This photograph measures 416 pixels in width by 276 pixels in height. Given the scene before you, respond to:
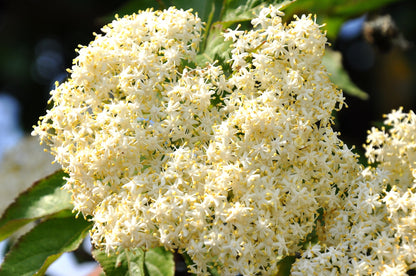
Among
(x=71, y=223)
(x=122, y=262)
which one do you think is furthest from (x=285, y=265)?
(x=71, y=223)

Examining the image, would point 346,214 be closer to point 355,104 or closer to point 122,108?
point 122,108

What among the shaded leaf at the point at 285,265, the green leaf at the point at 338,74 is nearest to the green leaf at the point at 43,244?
the shaded leaf at the point at 285,265

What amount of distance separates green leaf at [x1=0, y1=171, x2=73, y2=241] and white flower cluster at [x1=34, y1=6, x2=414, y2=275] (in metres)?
0.41

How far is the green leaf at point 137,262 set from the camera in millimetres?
1825

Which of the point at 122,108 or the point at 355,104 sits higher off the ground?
the point at 122,108

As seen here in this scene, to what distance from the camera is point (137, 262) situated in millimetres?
1844

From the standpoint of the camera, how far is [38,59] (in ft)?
16.7

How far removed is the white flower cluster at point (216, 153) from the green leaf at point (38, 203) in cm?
41

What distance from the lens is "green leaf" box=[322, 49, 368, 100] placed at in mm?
2614

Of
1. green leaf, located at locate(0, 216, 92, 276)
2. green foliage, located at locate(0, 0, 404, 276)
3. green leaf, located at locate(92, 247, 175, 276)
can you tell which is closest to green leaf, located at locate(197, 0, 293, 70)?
green foliage, located at locate(0, 0, 404, 276)

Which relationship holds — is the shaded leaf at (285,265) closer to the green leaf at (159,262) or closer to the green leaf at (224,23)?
the green leaf at (159,262)

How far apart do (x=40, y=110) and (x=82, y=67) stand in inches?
135

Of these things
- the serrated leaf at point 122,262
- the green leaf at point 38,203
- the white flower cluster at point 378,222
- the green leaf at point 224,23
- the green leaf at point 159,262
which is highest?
the green leaf at point 224,23

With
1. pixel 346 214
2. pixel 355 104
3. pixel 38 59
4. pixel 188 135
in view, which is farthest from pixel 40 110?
pixel 346 214
